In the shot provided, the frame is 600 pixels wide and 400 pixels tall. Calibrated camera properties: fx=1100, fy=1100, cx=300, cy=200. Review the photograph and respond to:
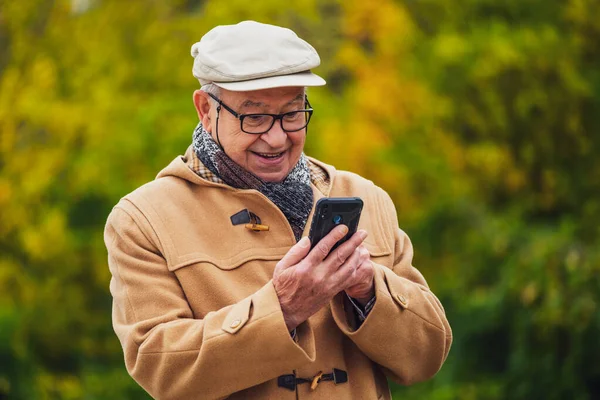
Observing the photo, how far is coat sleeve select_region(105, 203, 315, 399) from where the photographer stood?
2.69m

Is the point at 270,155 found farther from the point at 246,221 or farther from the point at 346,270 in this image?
the point at 346,270

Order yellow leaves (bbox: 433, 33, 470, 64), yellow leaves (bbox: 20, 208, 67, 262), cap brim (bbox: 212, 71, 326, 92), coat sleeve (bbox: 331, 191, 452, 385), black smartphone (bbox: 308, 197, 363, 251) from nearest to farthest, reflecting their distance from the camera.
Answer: black smartphone (bbox: 308, 197, 363, 251) → cap brim (bbox: 212, 71, 326, 92) → coat sleeve (bbox: 331, 191, 452, 385) → yellow leaves (bbox: 20, 208, 67, 262) → yellow leaves (bbox: 433, 33, 470, 64)

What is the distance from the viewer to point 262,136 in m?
2.86

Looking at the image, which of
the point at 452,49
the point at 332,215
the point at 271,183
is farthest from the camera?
the point at 452,49

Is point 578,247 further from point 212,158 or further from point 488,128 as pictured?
point 212,158

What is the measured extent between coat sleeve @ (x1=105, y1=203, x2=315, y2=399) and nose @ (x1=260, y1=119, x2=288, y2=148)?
0.38 meters

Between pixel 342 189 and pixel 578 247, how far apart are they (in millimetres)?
4418

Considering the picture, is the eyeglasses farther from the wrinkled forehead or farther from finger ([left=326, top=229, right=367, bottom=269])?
finger ([left=326, top=229, right=367, bottom=269])

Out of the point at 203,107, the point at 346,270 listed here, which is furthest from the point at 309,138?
the point at 346,270

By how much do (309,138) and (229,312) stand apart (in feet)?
23.7

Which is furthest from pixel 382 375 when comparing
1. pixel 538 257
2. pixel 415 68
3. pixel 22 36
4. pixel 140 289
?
pixel 415 68

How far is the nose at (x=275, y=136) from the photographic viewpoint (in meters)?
2.84

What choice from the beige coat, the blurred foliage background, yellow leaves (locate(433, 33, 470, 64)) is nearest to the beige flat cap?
the beige coat

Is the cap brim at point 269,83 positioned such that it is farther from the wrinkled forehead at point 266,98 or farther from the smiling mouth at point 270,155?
the smiling mouth at point 270,155
